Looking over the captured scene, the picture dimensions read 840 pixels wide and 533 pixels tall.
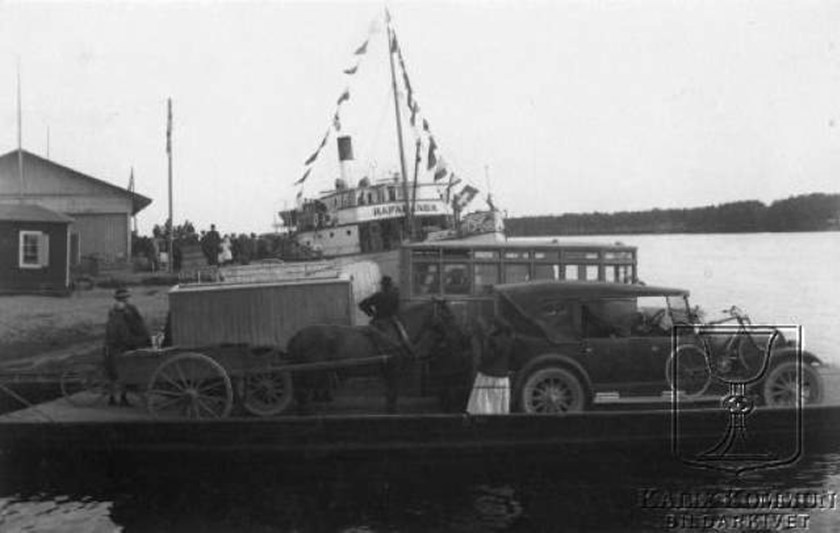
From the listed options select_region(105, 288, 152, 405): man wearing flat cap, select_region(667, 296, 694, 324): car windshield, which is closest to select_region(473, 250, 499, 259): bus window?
select_region(667, 296, 694, 324): car windshield

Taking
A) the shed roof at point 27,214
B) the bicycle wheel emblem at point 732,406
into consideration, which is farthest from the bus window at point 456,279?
the shed roof at point 27,214

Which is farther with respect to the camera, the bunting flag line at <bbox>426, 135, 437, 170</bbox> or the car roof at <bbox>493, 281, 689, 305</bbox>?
the bunting flag line at <bbox>426, 135, 437, 170</bbox>

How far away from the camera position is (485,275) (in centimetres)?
1369

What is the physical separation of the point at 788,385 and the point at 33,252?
21.2 m

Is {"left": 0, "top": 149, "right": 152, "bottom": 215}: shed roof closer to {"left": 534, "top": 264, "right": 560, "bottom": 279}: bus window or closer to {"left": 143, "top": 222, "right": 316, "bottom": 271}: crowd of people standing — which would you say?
{"left": 143, "top": 222, "right": 316, "bottom": 271}: crowd of people standing

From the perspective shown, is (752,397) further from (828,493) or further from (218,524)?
(218,524)

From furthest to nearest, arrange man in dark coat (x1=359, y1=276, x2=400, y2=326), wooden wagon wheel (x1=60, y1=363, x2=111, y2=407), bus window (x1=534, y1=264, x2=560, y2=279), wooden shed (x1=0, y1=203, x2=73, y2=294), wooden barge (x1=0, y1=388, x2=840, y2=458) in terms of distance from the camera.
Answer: wooden shed (x1=0, y1=203, x2=73, y2=294) < bus window (x1=534, y1=264, x2=560, y2=279) < wooden wagon wheel (x1=60, y1=363, x2=111, y2=407) < man in dark coat (x1=359, y1=276, x2=400, y2=326) < wooden barge (x1=0, y1=388, x2=840, y2=458)

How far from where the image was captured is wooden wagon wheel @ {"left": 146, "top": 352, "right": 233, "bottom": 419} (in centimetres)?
1077

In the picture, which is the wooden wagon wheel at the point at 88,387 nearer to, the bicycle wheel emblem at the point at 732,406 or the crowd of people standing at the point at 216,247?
the bicycle wheel emblem at the point at 732,406

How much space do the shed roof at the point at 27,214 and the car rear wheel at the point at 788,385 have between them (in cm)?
2088

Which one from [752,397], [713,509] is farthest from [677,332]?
[713,509]

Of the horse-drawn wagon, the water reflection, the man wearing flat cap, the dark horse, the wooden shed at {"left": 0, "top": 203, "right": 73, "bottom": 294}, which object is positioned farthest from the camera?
the wooden shed at {"left": 0, "top": 203, "right": 73, "bottom": 294}

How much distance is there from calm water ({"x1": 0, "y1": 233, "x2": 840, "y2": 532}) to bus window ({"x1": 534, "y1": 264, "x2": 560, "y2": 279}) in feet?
12.4

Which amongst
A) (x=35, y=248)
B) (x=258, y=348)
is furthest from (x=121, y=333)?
(x=35, y=248)
